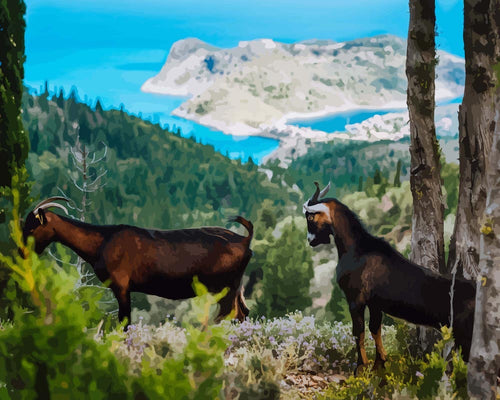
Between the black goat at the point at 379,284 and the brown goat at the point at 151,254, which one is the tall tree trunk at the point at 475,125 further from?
the brown goat at the point at 151,254

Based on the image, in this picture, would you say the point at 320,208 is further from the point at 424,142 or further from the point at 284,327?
the point at 284,327

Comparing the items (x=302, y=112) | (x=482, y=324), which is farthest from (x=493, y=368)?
(x=302, y=112)

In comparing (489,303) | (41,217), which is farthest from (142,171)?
(489,303)

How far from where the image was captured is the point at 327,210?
456 centimetres

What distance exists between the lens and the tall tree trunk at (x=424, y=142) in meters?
4.85

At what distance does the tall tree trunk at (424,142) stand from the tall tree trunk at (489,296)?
1.36 meters

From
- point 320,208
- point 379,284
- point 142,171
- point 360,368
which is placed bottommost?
point 142,171

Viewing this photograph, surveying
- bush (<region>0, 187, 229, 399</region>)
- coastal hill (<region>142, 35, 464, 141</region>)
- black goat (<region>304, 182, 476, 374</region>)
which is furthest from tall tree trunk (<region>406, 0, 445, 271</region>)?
coastal hill (<region>142, 35, 464, 141</region>)

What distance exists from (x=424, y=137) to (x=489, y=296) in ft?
5.90

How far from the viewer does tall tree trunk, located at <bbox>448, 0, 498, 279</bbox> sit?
15.2 feet

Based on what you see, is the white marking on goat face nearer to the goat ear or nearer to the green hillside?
the goat ear

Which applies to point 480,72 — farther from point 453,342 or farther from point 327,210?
point 453,342

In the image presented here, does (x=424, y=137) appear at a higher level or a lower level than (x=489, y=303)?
higher

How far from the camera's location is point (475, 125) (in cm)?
470
